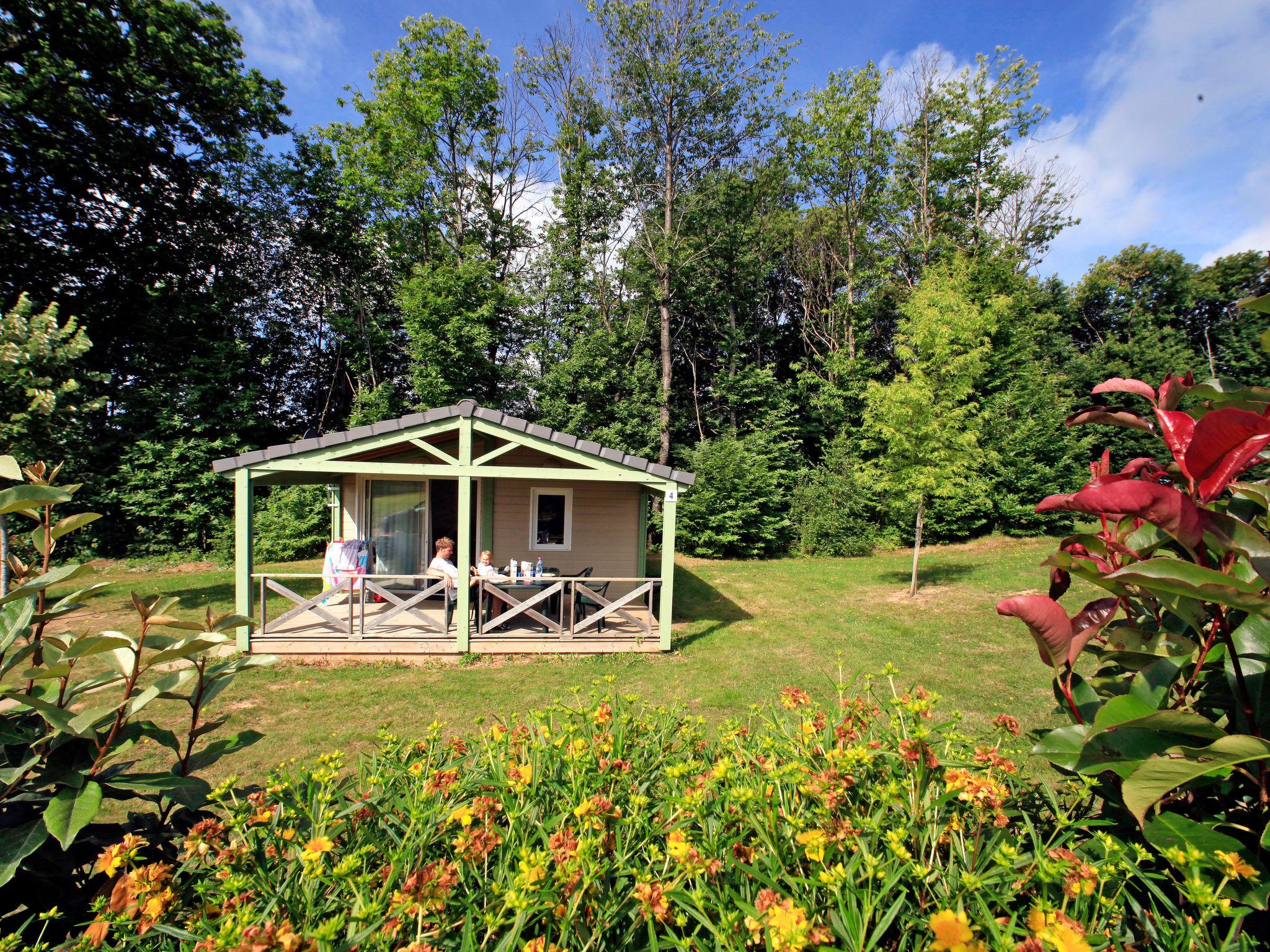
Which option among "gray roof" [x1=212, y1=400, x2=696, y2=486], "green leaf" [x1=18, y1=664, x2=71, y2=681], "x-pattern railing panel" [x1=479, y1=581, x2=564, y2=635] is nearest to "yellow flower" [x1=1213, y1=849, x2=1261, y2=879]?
"green leaf" [x1=18, y1=664, x2=71, y2=681]

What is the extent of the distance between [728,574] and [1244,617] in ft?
49.8

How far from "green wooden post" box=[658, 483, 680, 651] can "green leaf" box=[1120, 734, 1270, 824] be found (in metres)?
7.59

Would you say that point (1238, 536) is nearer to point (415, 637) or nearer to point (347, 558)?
point (415, 637)

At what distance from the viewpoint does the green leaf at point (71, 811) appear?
3.73ft

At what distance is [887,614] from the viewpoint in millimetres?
11398

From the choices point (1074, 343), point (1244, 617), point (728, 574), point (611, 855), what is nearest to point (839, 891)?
point (611, 855)

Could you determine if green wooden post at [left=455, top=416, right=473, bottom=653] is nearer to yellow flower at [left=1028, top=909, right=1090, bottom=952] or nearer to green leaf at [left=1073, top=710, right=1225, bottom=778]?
green leaf at [left=1073, top=710, right=1225, bottom=778]

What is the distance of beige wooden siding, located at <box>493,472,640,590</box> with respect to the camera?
11422mm

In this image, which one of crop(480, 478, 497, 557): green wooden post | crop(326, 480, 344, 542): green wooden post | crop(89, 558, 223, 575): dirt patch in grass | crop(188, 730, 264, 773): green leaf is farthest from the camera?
crop(89, 558, 223, 575): dirt patch in grass

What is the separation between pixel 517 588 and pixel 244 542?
4.03 metres

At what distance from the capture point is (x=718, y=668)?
8.11 metres

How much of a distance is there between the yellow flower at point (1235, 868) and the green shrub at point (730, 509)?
17.6 metres

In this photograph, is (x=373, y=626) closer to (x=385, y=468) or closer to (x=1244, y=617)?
(x=385, y=468)

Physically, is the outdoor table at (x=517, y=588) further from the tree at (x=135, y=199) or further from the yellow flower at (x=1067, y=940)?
the tree at (x=135, y=199)
